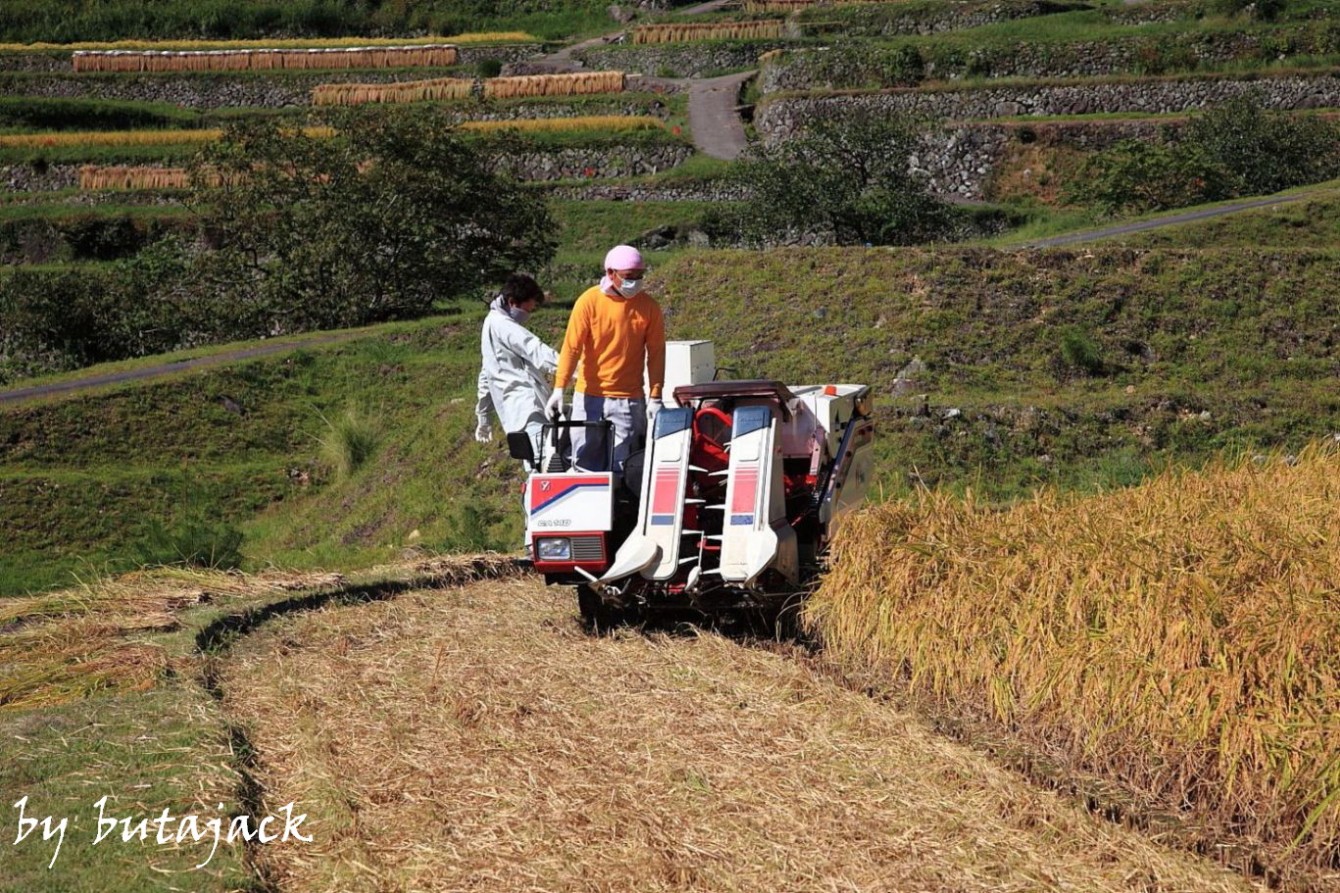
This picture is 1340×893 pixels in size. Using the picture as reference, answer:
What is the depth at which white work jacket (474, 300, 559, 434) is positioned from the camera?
11.1 metres

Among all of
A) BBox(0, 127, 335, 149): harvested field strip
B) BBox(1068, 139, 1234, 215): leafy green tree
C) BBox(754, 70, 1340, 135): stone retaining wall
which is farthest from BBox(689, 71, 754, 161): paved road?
BBox(1068, 139, 1234, 215): leafy green tree

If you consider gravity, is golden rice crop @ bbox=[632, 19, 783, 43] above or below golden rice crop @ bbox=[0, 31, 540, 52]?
above

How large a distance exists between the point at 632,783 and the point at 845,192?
1097 inches

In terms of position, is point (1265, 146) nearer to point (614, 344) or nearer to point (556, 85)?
point (556, 85)

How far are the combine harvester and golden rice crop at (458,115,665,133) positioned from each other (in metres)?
44.3

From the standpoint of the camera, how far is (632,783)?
23.1 feet

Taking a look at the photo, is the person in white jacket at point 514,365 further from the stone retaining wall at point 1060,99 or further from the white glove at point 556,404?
the stone retaining wall at point 1060,99

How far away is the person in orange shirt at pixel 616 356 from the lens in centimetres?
1061

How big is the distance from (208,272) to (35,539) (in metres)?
12.6

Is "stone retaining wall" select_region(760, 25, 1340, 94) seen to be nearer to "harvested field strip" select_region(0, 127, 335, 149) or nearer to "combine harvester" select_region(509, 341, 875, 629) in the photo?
"harvested field strip" select_region(0, 127, 335, 149)

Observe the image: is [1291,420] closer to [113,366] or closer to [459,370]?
[459,370]

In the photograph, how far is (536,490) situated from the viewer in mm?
9984

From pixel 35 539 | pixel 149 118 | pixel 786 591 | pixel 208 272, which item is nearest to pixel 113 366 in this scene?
pixel 208 272

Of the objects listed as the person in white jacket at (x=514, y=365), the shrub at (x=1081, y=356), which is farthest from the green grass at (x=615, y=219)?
the person in white jacket at (x=514, y=365)
